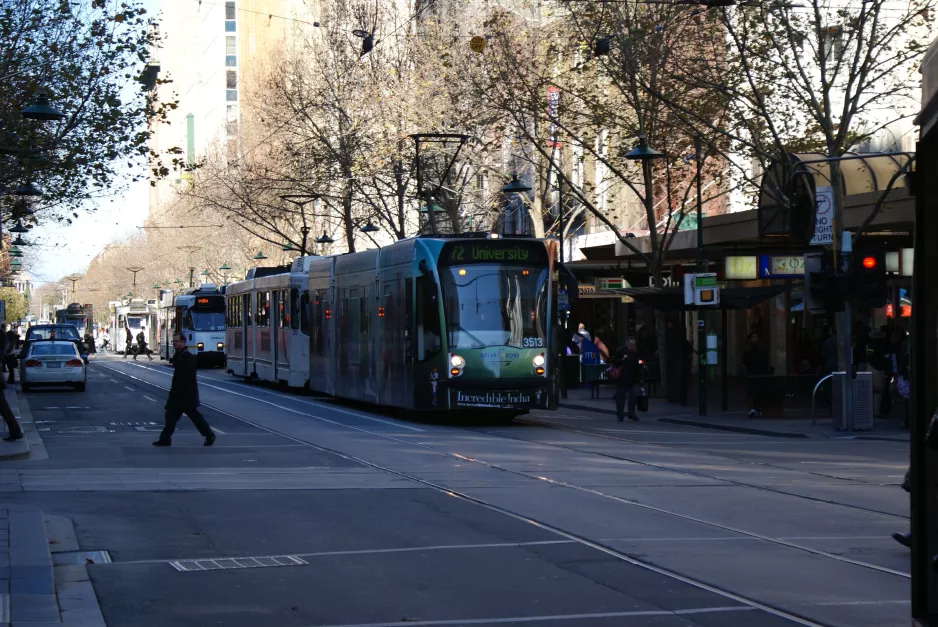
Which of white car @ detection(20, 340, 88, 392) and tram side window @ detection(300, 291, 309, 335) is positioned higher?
tram side window @ detection(300, 291, 309, 335)

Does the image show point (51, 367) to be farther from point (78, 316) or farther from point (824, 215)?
point (78, 316)

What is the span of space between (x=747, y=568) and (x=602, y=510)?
330 cm

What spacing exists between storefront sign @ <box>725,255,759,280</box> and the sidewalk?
302 centimetres

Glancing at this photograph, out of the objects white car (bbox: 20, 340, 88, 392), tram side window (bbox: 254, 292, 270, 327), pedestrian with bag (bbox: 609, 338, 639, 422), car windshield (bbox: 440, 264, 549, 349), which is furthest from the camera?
tram side window (bbox: 254, 292, 270, 327)

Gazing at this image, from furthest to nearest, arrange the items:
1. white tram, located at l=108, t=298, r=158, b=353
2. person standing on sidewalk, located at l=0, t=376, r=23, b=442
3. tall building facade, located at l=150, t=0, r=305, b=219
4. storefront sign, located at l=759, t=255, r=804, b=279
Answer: tall building facade, located at l=150, t=0, r=305, b=219, white tram, located at l=108, t=298, r=158, b=353, storefront sign, located at l=759, t=255, r=804, b=279, person standing on sidewalk, located at l=0, t=376, r=23, b=442

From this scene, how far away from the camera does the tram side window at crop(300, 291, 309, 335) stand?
3456 centimetres

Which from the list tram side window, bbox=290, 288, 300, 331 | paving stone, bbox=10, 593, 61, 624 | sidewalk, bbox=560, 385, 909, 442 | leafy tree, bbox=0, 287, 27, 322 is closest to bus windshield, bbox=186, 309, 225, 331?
tram side window, bbox=290, 288, 300, 331

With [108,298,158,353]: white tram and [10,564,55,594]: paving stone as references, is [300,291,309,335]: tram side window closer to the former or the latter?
[10,564,55,594]: paving stone

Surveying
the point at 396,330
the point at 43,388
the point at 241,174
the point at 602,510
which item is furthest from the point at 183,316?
the point at 602,510

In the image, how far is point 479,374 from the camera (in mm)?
23719

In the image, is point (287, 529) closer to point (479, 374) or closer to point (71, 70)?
point (479, 374)

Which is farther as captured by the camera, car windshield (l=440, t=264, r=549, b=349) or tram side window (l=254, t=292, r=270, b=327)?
tram side window (l=254, t=292, r=270, b=327)

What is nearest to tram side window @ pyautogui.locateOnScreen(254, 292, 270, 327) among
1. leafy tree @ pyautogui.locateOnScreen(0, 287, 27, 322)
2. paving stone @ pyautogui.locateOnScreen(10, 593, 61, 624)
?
paving stone @ pyautogui.locateOnScreen(10, 593, 61, 624)

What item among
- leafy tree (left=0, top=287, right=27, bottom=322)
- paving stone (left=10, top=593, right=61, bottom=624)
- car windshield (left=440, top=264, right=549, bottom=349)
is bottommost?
paving stone (left=10, top=593, right=61, bottom=624)
